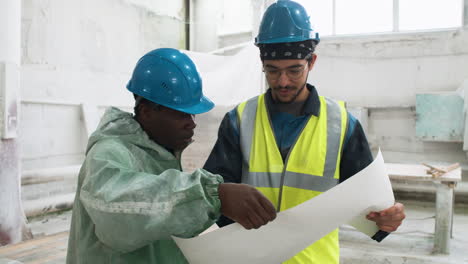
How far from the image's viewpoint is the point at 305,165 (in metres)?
1.12

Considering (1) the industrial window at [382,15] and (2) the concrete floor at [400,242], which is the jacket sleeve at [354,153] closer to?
(2) the concrete floor at [400,242]

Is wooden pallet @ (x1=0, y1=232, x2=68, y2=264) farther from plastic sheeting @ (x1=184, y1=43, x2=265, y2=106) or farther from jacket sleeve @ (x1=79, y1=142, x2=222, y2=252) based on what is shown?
jacket sleeve @ (x1=79, y1=142, x2=222, y2=252)

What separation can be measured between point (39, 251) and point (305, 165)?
2.65 metres

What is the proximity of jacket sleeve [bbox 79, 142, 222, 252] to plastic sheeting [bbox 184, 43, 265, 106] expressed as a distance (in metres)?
2.75

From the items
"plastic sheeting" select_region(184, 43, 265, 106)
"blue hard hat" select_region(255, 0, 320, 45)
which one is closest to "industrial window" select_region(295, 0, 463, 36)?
"plastic sheeting" select_region(184, 43, 265, 106)

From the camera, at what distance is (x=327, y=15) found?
5.67m

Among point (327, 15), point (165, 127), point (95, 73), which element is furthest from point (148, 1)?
point (165, 127)

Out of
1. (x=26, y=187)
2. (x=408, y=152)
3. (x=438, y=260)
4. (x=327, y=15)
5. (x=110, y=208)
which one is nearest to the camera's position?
(x=110, y=208)

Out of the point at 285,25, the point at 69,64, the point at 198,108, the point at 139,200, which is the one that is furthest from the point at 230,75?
the point at 139,200

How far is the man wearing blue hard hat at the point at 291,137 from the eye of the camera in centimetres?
112

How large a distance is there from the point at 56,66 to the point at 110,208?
402 cm

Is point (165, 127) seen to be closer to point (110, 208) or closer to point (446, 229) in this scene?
point (110, 208)

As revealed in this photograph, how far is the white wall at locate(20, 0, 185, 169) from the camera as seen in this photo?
3939mm

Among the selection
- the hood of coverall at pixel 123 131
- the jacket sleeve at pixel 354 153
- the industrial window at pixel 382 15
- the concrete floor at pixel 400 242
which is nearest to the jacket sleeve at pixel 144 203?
the hood of coverall at pixel 123 131
